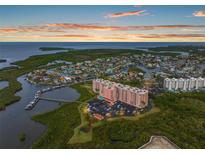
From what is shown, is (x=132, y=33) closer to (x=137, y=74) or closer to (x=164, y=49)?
(x=137, y=74)

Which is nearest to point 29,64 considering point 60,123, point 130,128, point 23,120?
point 23,120

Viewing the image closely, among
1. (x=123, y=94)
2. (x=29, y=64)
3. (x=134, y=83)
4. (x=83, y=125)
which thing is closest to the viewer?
(x=83, y=125)

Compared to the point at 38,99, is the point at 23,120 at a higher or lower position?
lower

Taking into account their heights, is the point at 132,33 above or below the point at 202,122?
above

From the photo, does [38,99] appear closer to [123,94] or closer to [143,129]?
[123,94]

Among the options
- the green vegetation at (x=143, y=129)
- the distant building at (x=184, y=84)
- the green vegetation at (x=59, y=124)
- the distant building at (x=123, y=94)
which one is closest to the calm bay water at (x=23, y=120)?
the green vegetation at (x=59, y=124)

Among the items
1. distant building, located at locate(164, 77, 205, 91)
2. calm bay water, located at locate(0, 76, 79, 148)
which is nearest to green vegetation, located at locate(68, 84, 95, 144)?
calm bay water, located at locate(0, 76, 79, 148)

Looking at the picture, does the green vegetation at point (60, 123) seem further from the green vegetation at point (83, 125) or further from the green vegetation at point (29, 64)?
the green vegetation at point (29, 64)

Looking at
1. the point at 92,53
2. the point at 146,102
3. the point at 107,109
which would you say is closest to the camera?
the point at 107,109

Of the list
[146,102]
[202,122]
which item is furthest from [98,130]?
[202,122]
